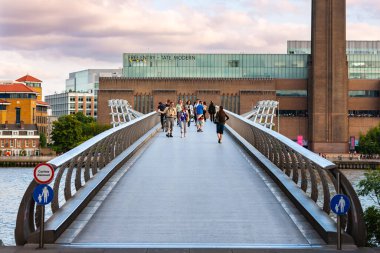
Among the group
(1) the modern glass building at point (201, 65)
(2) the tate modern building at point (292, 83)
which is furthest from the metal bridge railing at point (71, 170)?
(1) the modern glass building at point (201, 65)

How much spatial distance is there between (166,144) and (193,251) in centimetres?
1754

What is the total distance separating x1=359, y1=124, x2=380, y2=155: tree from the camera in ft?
352

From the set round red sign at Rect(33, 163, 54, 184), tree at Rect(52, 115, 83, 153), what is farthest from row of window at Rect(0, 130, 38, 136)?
round red sign at Rect(33, 163, 54, 184)

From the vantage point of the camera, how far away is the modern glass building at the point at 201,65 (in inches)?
4683

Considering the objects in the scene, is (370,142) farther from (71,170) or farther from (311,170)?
(71,170)

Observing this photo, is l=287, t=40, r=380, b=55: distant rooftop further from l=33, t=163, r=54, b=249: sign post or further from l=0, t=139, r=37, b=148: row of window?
l=33, t=163, r=54, b=249: sign post

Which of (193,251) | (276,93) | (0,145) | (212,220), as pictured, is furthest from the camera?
(0,145)

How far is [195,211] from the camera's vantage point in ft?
40.0

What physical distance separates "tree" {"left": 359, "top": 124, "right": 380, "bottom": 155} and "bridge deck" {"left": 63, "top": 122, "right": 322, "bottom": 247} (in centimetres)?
9105

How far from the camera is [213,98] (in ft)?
382

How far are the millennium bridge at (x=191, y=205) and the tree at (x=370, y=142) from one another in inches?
3567

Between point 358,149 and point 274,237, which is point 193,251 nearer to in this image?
point 274,237

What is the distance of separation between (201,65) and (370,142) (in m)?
27.5

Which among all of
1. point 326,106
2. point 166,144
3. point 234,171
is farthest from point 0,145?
point 234,171
